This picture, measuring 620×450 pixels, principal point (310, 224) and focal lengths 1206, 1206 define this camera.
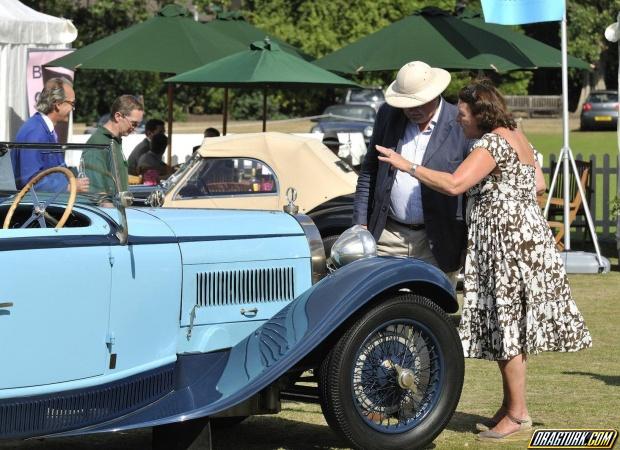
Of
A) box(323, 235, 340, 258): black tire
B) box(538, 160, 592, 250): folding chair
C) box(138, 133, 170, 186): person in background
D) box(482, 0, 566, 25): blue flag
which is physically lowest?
box(538, 160, 592, 250): folding chair

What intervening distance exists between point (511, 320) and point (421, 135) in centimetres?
121

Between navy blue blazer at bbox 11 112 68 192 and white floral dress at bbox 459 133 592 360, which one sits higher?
navy blue blazer at bbox 11 112 68 192

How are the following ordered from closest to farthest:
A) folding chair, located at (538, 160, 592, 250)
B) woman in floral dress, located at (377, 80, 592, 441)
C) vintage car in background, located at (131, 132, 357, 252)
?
woman in floral dress, located at (377, 80, 592, 441) < vintage car in background, located at (131, 132, 357, 252) < folding chair, located at (538, 160, 592, 250)

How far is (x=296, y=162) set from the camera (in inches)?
439

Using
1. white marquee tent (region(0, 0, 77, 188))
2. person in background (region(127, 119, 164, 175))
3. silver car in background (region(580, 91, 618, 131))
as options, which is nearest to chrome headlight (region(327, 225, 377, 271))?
white marquee tent (region(0, 0, 77, 188))

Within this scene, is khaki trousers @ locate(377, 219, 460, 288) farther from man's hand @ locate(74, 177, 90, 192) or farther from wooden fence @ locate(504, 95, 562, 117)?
wooden fence @ locate(504, 95, 562, 117)

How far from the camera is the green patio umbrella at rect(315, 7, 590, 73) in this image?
42.7 ft

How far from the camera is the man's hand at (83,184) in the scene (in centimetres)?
562

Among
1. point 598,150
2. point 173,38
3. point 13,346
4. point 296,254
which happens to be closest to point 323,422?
point 296,254

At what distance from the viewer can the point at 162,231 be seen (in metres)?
5.40

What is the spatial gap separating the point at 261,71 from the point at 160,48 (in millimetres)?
1516


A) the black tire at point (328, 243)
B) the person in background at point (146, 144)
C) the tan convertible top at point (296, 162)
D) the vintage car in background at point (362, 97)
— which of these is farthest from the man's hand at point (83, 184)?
the vintage car in background at point (362, 97)

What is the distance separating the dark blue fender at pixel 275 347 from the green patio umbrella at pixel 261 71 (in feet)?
23.3

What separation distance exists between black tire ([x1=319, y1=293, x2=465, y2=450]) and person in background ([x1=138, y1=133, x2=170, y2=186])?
759cm
